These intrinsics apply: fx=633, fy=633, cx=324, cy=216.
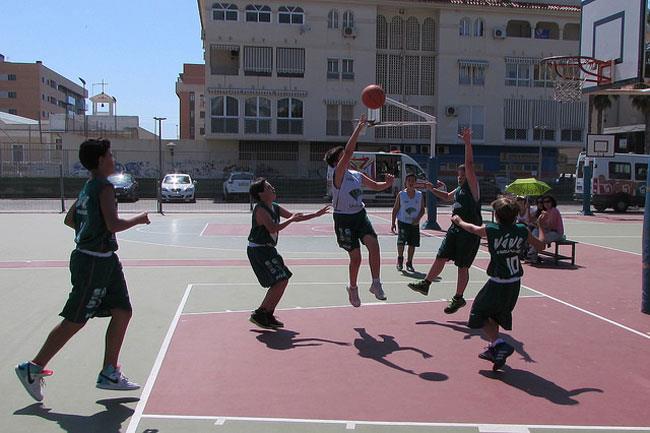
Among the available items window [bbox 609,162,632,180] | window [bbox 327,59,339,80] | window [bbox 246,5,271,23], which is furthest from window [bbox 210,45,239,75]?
window [bbox 609,162,632,180]

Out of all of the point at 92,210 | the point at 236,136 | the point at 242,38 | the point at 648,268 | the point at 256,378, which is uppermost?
the point at 242,38

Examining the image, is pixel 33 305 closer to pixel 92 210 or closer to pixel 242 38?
pixel 92 210

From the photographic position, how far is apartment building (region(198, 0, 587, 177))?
43.8 metres

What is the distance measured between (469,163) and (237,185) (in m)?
29.1

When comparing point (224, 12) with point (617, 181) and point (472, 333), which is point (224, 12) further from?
point (472, 333)

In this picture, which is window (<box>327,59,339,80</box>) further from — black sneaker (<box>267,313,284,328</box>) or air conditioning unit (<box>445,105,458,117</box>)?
black sneaker (<box>267,313,284,328</box>)

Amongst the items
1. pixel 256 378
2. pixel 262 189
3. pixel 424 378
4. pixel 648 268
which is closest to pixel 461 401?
pixel 424 378

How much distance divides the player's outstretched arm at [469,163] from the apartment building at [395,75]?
37177 millimetres

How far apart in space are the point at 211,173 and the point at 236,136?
3162 millimetres

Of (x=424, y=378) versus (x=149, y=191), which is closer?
(x=424, y=378)

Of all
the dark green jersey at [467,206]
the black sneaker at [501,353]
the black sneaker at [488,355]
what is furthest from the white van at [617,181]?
the black sneaker at [501,353]

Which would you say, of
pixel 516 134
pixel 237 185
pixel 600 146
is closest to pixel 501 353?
pixel 600 146

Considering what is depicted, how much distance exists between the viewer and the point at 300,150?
45969 millimetres

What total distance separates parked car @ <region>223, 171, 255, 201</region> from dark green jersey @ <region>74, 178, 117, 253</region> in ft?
99.8
